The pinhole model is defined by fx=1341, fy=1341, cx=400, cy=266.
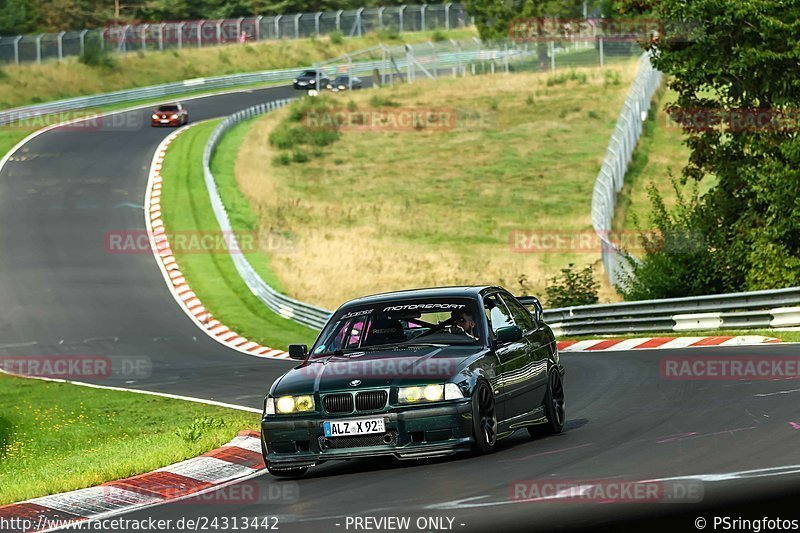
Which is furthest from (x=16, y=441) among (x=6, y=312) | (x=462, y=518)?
(x=6, y=312)

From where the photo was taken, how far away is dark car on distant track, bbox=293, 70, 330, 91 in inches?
Answer: 3233

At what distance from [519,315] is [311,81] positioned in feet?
238

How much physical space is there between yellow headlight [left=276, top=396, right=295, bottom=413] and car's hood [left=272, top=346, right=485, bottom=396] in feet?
0.17

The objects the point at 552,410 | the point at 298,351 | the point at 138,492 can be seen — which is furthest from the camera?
the point at 552,410

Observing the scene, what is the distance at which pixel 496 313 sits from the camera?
1218 cm

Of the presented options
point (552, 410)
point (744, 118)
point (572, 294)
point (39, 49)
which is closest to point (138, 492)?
point (552, 410)

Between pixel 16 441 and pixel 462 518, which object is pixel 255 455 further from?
pixel 16 441

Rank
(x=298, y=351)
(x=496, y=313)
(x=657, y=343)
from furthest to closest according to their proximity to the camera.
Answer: (x=657, y=343) < (x=496, y=313) < (x=298, y=351)

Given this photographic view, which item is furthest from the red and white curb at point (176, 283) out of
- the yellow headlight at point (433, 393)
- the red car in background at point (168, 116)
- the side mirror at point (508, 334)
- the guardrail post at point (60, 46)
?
the guardrail post at point (60, 46)

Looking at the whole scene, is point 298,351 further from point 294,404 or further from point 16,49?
point 16,49

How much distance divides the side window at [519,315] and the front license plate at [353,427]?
8.61ft

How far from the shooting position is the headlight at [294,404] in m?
10.5

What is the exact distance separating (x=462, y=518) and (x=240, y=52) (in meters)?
88.3

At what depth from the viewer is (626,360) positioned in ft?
66.1
